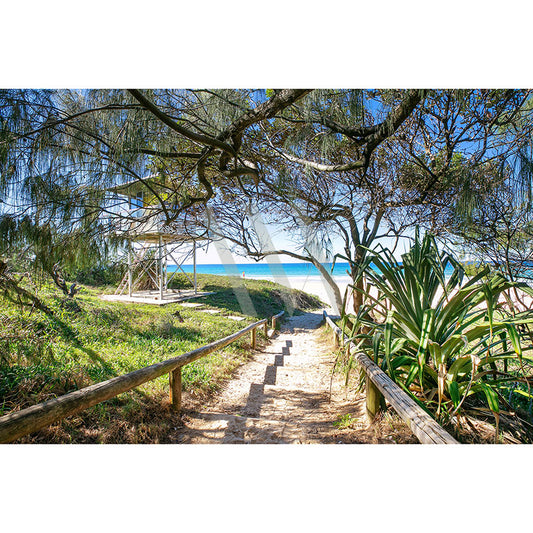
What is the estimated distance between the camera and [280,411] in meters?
1.75

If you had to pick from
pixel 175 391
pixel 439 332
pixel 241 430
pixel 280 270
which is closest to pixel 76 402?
pixel 175 391

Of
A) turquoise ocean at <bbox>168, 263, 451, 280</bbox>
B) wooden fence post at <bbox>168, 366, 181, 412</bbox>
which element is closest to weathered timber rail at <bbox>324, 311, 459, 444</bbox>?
turquoise ocean at <bbox>168, 263, 451, 280</bbox>

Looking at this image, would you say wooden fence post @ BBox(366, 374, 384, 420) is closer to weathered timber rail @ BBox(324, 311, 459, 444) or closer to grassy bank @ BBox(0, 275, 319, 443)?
weathered timber rail @ BBox(324, 311, 459, 444)

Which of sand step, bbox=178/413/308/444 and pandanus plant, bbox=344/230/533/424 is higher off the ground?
pandanus plant, bbox=344/230/533/424

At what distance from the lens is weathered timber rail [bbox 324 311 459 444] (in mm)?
857

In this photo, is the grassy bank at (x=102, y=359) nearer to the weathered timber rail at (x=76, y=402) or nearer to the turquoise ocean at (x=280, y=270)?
the weathered timber rail at (x=76, y=402)

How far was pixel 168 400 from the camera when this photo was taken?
157 cm

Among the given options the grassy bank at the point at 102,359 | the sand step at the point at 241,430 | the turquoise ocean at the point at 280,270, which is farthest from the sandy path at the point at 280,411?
the turquoise ocean at the point at 280,270

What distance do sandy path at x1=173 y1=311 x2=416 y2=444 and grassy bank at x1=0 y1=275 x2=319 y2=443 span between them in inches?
5.4
